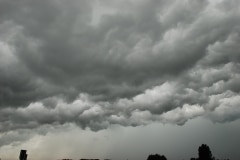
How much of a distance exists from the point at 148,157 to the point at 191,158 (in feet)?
83.8

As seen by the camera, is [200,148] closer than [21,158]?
No

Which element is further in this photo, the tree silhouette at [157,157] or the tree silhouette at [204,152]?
the tree silhouette at [157,157]

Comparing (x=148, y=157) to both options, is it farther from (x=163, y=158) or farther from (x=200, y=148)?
(x=200, y=148)

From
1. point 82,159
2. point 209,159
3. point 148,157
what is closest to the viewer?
point 209,159

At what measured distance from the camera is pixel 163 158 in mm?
153000

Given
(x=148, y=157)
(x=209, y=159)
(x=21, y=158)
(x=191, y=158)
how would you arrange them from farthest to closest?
(x=148, y=157) → (x=191, y=158) → (x=209, y=159) → (x=21, y=158)

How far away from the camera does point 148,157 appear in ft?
513

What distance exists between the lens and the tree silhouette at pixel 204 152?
410 ft

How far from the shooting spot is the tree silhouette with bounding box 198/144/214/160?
12488 centimetres

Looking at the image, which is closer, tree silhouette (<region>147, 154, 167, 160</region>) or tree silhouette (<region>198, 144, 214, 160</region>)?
tree silhouette (<region>198, 144, 214, 160</region>)

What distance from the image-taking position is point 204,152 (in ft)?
411

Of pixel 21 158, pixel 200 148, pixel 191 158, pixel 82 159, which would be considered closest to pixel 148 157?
pixel 191 158

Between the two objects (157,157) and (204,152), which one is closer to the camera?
(204,152)

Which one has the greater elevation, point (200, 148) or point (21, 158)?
point (200, 148)
